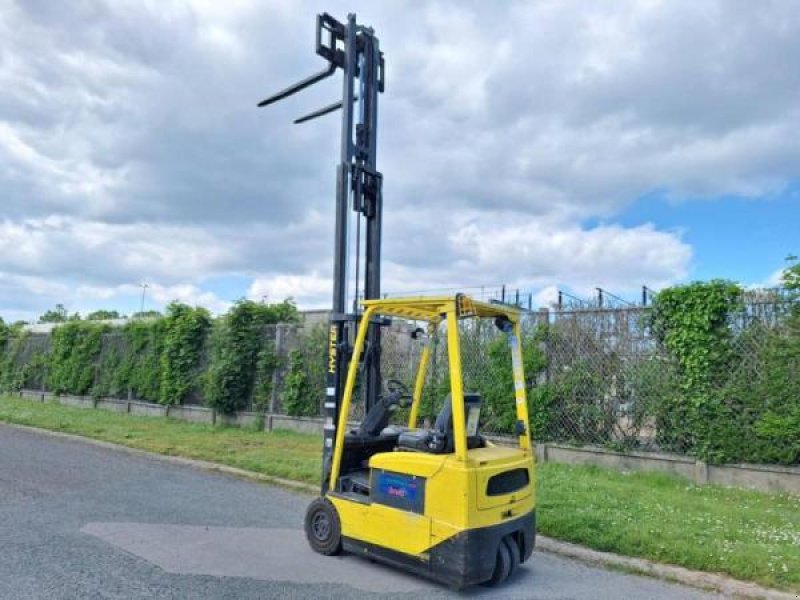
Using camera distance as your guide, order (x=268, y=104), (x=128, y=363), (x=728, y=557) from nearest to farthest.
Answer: (x=728, y=557)
(x=268, y=104)
(x=128, y=363)

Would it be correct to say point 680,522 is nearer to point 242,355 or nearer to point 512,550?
point 512,550

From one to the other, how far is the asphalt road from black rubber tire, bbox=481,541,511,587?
0.31ft

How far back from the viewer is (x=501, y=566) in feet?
15.7

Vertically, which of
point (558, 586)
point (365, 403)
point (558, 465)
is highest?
point (365, 403)

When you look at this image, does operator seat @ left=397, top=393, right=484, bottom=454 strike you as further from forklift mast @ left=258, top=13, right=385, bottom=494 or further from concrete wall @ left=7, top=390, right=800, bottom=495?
concrete wall @ left=7, top=390, right=800, bottom=495

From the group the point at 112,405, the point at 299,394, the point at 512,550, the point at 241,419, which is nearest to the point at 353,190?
the point at 512,550

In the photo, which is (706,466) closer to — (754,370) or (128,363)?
(754,370)

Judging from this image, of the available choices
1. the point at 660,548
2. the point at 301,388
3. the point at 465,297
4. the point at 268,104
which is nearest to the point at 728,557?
the point at 660,548

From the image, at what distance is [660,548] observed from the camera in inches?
215

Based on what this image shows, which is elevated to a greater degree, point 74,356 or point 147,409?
point 74,356

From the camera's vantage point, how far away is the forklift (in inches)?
178

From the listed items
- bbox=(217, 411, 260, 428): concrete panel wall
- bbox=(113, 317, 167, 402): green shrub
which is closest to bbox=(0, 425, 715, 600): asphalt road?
bbox=(217, 411, 260, 428): concrete panel wall

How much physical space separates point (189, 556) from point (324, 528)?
116 cm

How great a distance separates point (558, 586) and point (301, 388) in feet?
27.4
